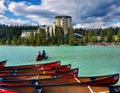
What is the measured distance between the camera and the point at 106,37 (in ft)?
541

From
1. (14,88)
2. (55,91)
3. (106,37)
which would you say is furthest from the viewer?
(106,37)

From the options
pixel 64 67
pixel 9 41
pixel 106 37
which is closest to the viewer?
pixel 64 67

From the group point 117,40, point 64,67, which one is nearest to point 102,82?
point 64,67

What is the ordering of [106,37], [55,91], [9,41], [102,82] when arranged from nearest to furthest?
[55,91]
[102,82]
[106,37]
[9,41]

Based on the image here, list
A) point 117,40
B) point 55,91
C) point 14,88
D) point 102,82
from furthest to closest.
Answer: point 117,40 → point 102,82 → point 55,91 → point 14,88

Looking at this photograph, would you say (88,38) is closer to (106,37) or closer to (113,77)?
(106,37)

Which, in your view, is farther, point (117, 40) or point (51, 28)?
point (51, 28)

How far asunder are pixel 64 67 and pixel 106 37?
486ft

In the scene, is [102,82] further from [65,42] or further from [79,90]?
[65,42]

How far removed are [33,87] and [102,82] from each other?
388 cm

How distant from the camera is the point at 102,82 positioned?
1360 cm

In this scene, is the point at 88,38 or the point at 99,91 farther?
the point at 88,38

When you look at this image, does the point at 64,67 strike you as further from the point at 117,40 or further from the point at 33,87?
the point at 117,40

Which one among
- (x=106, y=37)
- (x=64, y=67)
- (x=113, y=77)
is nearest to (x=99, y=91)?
(x=113, y=77)
